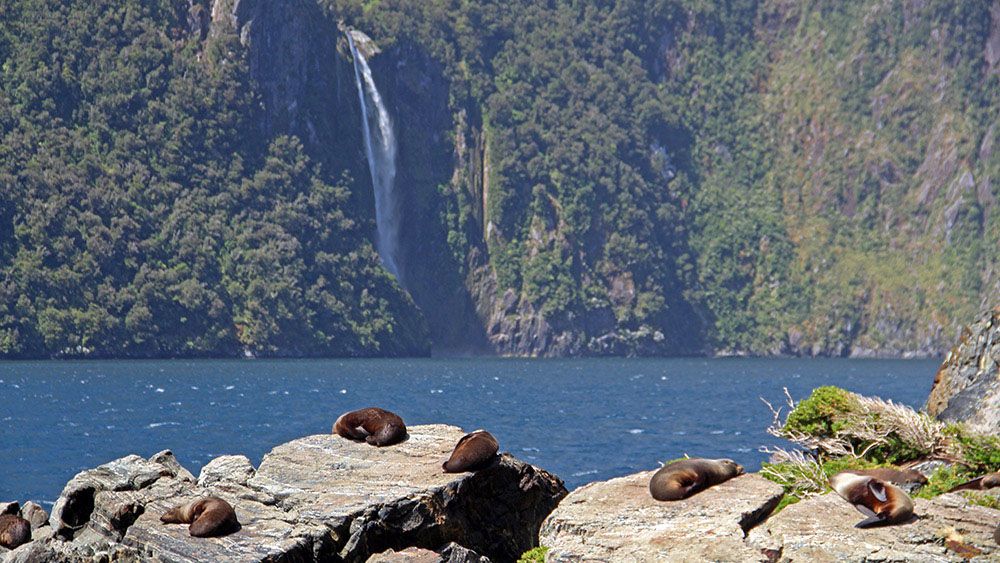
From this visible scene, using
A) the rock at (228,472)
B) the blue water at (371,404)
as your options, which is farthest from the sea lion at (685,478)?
the blue water at (371,404)

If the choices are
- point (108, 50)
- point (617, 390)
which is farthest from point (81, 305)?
point (617, 390)

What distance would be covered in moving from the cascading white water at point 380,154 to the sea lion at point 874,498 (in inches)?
6883

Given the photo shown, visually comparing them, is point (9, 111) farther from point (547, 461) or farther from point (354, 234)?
point (547, 461)

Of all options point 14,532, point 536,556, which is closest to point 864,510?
point 536,556

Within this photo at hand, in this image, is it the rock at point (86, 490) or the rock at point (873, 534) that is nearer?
the rock at point (873, 534)

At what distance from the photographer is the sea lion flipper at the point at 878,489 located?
43.9 feet

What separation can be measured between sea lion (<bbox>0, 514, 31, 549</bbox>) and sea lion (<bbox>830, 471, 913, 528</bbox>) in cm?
Answer: 1091

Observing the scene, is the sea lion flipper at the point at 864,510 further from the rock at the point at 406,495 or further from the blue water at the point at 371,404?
the blue water at the point at 371,404

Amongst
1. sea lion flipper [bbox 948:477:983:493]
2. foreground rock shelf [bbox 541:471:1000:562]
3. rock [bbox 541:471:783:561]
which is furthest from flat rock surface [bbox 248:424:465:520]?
sea lion flipper [bbox 948:477:983:493]

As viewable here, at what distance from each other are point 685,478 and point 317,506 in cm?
462

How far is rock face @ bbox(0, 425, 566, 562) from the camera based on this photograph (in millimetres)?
16078

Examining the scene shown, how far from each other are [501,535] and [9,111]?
154163 mm

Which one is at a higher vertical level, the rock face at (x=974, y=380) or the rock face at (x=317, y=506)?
the rock face at (x=974, y=380)

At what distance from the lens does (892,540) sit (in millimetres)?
12875
